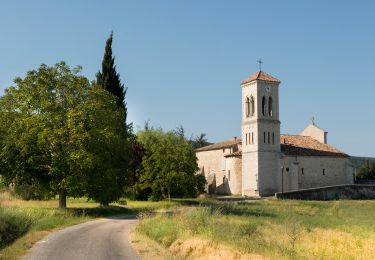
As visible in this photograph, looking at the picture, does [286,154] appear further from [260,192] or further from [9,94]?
[9,94]

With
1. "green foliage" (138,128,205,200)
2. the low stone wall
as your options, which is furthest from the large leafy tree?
the low stone wall

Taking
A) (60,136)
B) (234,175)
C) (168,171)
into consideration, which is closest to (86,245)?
(60,136)

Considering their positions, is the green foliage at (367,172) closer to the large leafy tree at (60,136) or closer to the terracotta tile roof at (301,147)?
the terracotta tile roof at (301,147)

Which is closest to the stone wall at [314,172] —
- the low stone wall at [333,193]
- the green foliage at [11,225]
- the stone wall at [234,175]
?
the low stone wall at [333,193]

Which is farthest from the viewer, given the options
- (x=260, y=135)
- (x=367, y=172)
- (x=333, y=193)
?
(x=367, y=172)

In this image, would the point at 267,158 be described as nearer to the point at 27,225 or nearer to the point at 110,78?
the point at 110,78

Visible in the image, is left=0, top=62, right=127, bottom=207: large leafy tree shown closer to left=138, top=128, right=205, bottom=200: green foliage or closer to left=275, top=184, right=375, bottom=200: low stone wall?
left=138, top=128, right=205, bottom=200: green foliage

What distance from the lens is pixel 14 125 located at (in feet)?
108

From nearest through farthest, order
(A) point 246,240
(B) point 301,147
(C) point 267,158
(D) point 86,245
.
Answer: (A) point 246,240
(D) point 86,245
(C) point 267,158
(B) point 301,147

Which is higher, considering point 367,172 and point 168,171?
point 367,172

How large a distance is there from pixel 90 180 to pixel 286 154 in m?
39.4

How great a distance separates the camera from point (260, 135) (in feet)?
216

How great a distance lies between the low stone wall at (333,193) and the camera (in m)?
58.5

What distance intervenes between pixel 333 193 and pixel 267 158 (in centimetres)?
970
